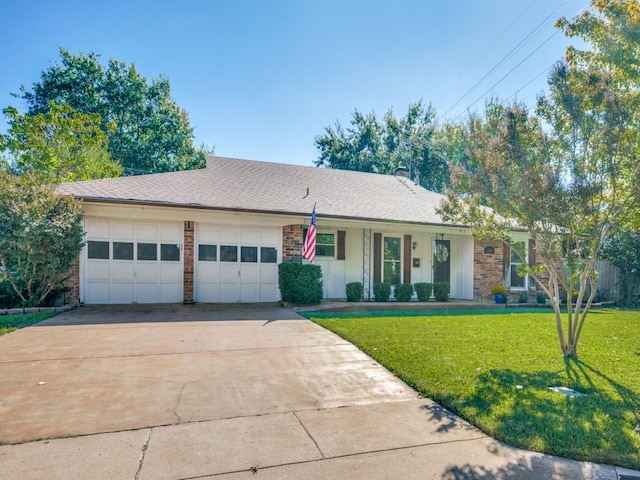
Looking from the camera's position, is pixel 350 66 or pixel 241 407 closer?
pixel 241 407

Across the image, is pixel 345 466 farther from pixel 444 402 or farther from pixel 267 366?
pixel 267 366

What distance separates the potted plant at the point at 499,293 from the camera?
1321 centimetres

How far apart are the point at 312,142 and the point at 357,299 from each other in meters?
24.7

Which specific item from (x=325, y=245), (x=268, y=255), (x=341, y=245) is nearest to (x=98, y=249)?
(x=268, y=255)

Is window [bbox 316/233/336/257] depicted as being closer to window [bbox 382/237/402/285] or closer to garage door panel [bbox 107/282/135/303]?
window [bbox 382/237/402/285]

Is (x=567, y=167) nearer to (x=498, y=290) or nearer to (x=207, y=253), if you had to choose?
(x=498, y=290)

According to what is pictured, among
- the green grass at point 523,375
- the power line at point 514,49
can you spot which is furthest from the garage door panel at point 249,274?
the power line at point 514,49

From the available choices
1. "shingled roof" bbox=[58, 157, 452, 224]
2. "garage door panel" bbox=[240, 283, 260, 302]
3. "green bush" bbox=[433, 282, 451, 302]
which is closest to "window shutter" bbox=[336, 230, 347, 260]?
"shingled roof" bbox=[58, 157, 452, 224]

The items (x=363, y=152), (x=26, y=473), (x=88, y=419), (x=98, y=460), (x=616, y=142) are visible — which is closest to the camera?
(x=26, y=473)

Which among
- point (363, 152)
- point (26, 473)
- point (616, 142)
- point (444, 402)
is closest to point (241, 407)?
point (26, 473)

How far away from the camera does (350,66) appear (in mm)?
15242

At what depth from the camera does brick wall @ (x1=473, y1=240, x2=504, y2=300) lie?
1383 cm

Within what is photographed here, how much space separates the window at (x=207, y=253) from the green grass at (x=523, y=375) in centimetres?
408

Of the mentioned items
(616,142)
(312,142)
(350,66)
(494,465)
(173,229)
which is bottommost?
(494,465)
